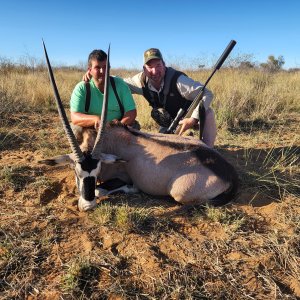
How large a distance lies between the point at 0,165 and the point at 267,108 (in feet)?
16.8

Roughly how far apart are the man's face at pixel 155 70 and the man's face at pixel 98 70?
2.48ft

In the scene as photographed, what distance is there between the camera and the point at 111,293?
2104 millimetres

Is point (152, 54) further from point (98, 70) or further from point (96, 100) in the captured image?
point (96, 100)

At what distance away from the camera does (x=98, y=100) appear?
402 cm

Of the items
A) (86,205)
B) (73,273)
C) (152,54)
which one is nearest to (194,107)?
(152,54)

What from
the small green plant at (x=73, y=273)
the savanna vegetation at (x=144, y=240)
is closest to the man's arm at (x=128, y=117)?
the savanna vegetation at (x=144, y=240)

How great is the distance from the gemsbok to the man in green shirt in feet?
0.95

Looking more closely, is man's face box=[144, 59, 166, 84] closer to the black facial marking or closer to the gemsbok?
the gemsbok

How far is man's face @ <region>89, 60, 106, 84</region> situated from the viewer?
150 inches

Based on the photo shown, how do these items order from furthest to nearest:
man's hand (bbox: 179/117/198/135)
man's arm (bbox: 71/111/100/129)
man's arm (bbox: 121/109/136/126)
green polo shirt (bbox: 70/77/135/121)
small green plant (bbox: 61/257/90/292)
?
man's hand (bbox: 179/117/198/135) → man's arm (bbox: 121/109/136/126) → green polo shirt (bbox: 70/77/135/121) → man's arm (bbox: 71/111/100/129) → small green plant (bbox: 61/257/90/292)

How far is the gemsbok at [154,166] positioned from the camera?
3.13m

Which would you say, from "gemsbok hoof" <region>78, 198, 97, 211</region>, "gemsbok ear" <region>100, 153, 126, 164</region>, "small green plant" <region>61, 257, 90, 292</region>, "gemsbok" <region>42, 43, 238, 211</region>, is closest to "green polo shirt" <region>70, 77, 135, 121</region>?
"gemsbok" <region>42, 43, 238, 211</region>

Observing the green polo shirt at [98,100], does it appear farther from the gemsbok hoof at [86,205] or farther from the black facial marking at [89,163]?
the gemsbok hoof at [86,205]

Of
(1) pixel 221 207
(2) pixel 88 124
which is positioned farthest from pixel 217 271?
(2) pixel 88 124
